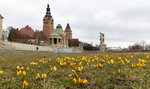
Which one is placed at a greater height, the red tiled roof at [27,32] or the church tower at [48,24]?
the church tower at [48,24]

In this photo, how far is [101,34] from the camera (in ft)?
106

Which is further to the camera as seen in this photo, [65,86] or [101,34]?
[101,34]

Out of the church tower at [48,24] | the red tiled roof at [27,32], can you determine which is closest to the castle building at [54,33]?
the church tower at [48,24]

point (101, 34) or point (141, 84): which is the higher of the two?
point (101, 34)

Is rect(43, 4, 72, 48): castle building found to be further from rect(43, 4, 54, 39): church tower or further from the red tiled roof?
the red tiled roof

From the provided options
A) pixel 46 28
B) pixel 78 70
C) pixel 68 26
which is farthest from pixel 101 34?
pixel 68 26

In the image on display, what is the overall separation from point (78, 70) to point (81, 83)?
115cm

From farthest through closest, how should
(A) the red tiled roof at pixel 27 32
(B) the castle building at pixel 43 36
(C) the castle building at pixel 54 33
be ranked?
1. (A) the red tiled roof at pixel 27 32
2. (C) the castle building at pixel 54 33
3. (B) the castle building at pixel 43 36

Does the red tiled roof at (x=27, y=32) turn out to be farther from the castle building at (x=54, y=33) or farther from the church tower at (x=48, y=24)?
the church tower at (x=48, y=24)

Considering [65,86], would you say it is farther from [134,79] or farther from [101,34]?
[101,34]

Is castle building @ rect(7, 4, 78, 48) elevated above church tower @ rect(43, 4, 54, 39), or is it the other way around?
church tower @ rect(43, 4, 54, 39)

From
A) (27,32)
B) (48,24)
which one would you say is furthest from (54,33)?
(48,24)

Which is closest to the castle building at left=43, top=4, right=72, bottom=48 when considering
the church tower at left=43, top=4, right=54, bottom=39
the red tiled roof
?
the church tower at left=43, top=4, right=54, bottom=39

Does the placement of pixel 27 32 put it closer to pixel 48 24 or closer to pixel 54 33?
pixel 54 33
